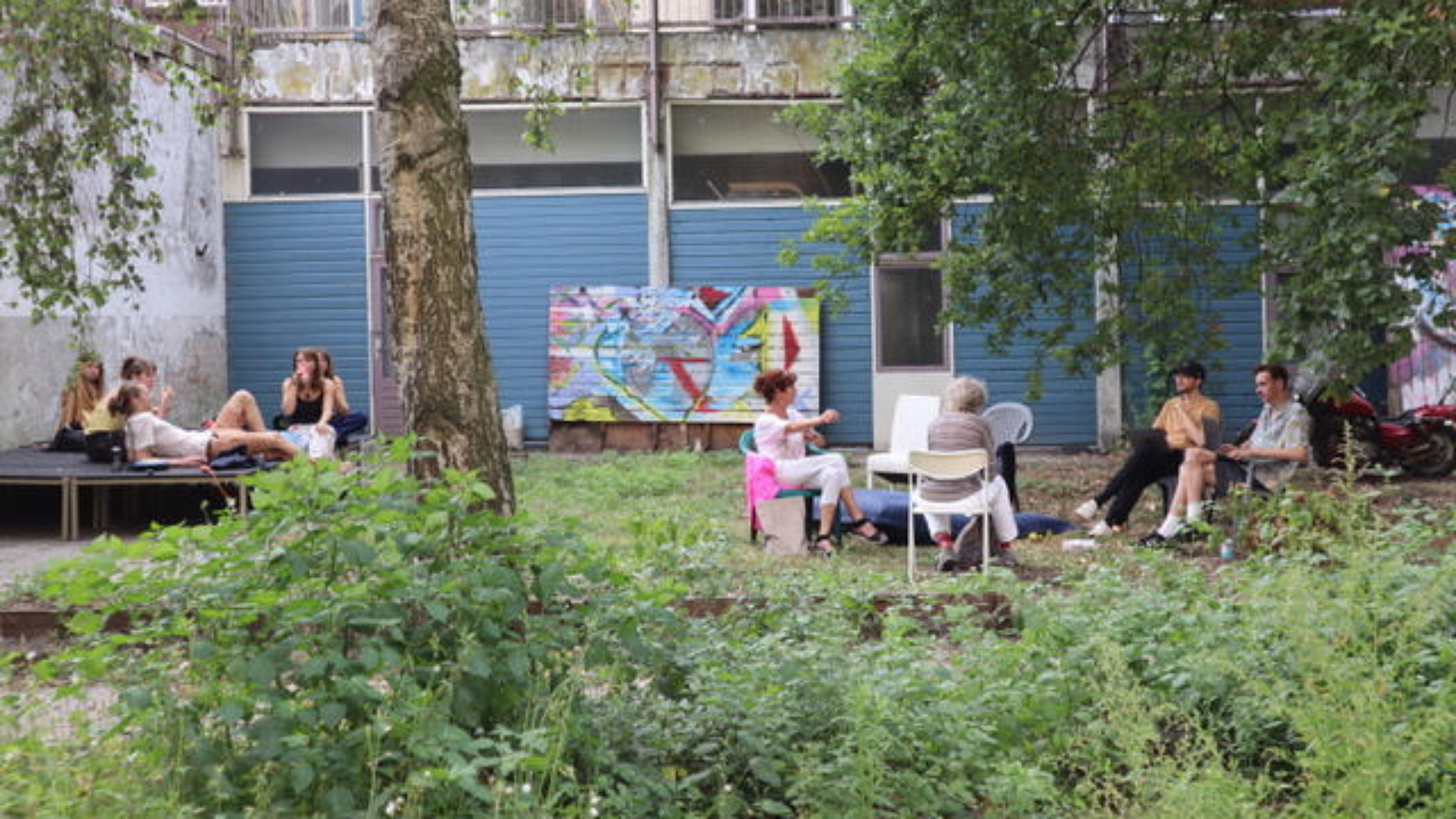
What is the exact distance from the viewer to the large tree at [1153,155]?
1018 centimetres

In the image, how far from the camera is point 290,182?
22.4 meters

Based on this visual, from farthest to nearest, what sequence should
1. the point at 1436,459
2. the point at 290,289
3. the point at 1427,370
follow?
the point at 290,289
the point at 1427,370
the point at 1436,459

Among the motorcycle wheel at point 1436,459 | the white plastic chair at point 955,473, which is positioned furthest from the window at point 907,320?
the white plastic chair at point 955,473

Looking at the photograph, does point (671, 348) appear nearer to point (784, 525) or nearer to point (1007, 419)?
point (1007, 419)

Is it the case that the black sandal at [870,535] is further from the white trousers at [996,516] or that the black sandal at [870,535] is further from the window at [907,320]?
the window at [907,320]

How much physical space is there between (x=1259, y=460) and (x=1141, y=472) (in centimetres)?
94

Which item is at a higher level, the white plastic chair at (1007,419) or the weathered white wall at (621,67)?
the weathered white wall at (621,67)

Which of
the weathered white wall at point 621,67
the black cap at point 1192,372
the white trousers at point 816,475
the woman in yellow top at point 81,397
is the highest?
the weathered white wall at point 621,67

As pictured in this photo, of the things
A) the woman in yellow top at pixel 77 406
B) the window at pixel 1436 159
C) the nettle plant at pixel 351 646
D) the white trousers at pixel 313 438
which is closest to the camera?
the nettle plant at pixel 351 646

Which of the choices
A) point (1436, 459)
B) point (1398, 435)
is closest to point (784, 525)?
point (1398, 435)

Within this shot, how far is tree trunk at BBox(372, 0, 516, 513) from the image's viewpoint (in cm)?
608

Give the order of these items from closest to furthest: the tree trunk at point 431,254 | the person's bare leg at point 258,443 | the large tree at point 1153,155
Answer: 1. the tree trunk at point 431,254
2. the large tree at point 1153,155
3. the person's bare leg at point 258,443

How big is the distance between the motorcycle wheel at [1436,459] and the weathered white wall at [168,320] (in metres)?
13.3

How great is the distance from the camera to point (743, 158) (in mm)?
22109
